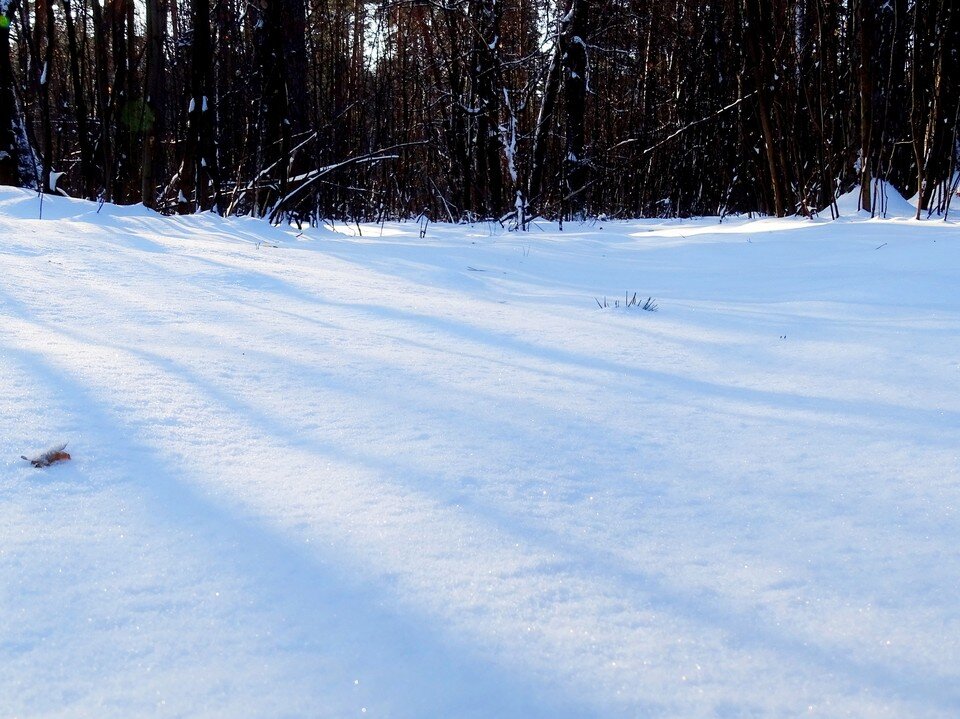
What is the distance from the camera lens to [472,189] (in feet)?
30.2

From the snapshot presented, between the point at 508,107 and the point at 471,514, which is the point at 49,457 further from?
the point at 508,107

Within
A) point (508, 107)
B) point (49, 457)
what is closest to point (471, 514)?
point (49, 457)

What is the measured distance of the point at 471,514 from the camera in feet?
3.16

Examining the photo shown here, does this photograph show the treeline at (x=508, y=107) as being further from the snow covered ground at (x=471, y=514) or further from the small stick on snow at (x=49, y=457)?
the small stick on snow at (x=49, y=457)

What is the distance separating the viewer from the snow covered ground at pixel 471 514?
2.22 feet

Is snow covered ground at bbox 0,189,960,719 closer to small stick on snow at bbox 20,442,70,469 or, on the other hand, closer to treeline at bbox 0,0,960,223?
small stick on snow at bbox 20,442,70,469

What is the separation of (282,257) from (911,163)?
625 centimetres

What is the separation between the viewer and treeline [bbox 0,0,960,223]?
5.56 m

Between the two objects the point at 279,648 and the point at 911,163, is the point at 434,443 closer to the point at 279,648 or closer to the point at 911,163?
the point at 279,648

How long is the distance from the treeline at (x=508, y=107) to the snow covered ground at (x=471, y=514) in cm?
296

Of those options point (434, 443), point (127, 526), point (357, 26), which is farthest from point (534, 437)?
point (357, 26)

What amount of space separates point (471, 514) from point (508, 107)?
8.09 metres

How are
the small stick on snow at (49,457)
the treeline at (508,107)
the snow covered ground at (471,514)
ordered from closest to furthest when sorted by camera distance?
the snow covered ground at (471,514) < the small stick on snow at (49,457) < the treeline at (508,107)

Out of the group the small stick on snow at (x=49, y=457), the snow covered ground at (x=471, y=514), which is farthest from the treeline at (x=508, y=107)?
the small stick on snow at (x=49, y=457)
